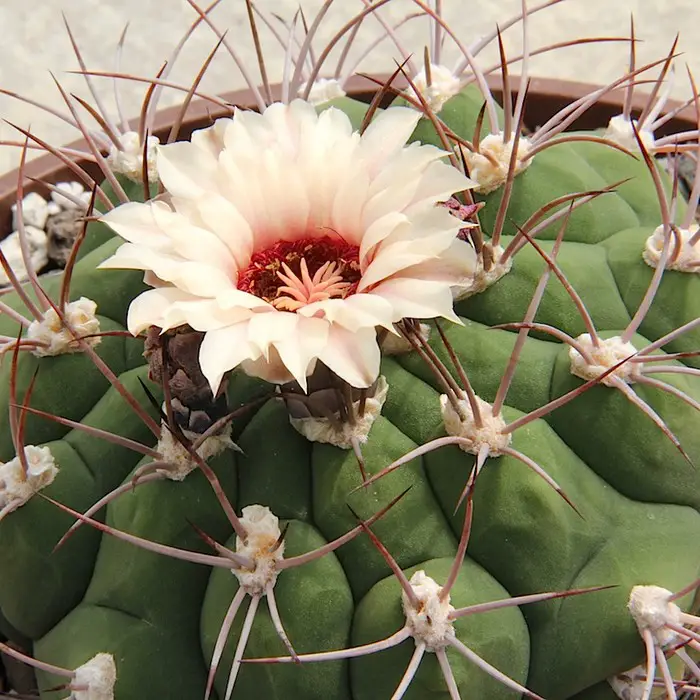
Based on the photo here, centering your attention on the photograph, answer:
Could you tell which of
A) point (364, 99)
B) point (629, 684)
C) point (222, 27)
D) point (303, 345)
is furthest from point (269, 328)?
point (222, 27)

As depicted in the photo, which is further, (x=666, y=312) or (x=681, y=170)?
(x=681, y=170)

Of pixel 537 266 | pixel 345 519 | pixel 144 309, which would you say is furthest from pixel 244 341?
pixel 537 266

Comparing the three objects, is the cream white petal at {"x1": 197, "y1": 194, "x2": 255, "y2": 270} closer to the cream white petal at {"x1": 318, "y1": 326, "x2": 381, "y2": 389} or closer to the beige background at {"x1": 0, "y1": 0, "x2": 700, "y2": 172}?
the cream white petal at {"x1": 318, "y1": 326, "x2": 381, "y2": 389}

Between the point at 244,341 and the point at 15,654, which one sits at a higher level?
the point at 244,341

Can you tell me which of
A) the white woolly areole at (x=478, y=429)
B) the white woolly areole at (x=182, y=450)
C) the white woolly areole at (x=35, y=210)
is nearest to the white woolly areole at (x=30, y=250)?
the white woolly areole at (x=35, y=210)

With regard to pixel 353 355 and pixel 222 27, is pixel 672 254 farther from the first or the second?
pixel 222 27

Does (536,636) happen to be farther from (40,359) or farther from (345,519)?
(40,359)

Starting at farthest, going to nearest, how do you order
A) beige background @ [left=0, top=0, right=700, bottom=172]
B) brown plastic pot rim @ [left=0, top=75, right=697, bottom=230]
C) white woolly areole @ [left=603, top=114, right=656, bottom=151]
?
beige background @ [left=0, top=0, right=700, bottom=172], brown plastic pot rim @ [left=0, top=75, right=697, bottom=230], white woolly areole @ [left=603, top=114, right=656, bottom=151]

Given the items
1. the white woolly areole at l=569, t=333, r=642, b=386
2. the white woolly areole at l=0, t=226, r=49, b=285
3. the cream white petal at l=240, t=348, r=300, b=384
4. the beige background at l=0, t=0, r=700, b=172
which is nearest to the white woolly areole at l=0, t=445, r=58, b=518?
the cream white petal at l=240, t=348, r=300, b=384
